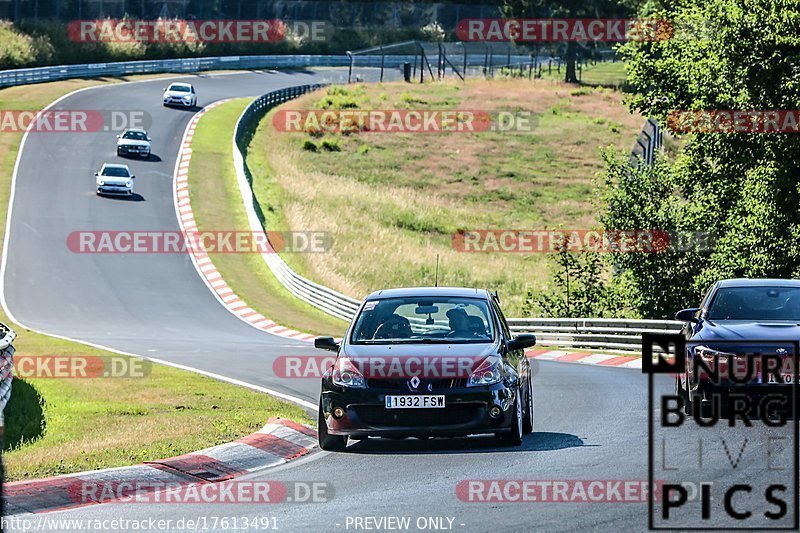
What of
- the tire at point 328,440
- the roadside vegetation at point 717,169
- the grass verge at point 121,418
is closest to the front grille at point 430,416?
the tire at point 328,440

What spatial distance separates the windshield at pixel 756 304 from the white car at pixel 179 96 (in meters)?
55.9

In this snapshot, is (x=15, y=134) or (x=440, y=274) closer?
(x=440, y=274)

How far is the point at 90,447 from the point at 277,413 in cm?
344

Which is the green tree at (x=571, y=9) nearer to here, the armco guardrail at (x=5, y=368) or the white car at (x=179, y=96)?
the white car at (x=179, y=96)

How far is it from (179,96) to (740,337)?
188ft

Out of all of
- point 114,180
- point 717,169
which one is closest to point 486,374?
point 717,169

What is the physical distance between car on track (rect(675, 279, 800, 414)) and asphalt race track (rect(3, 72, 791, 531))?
0.71 meters

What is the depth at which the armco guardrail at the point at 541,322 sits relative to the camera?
28906mm

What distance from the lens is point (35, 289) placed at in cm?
3738

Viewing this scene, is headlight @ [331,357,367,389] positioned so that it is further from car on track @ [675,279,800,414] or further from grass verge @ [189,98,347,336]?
grass verge @ [189,98,347,336]

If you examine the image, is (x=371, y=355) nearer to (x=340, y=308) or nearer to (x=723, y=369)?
(x=723, y=369)

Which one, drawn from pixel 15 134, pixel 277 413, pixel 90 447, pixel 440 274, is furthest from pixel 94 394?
pixel 15 134

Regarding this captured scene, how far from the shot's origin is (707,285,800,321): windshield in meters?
15.1

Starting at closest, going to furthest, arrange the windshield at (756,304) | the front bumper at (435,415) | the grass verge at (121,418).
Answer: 1. the grass verge at (121,418)
2. the front bumper at (435,415)
3. the windshield at (756,304)
